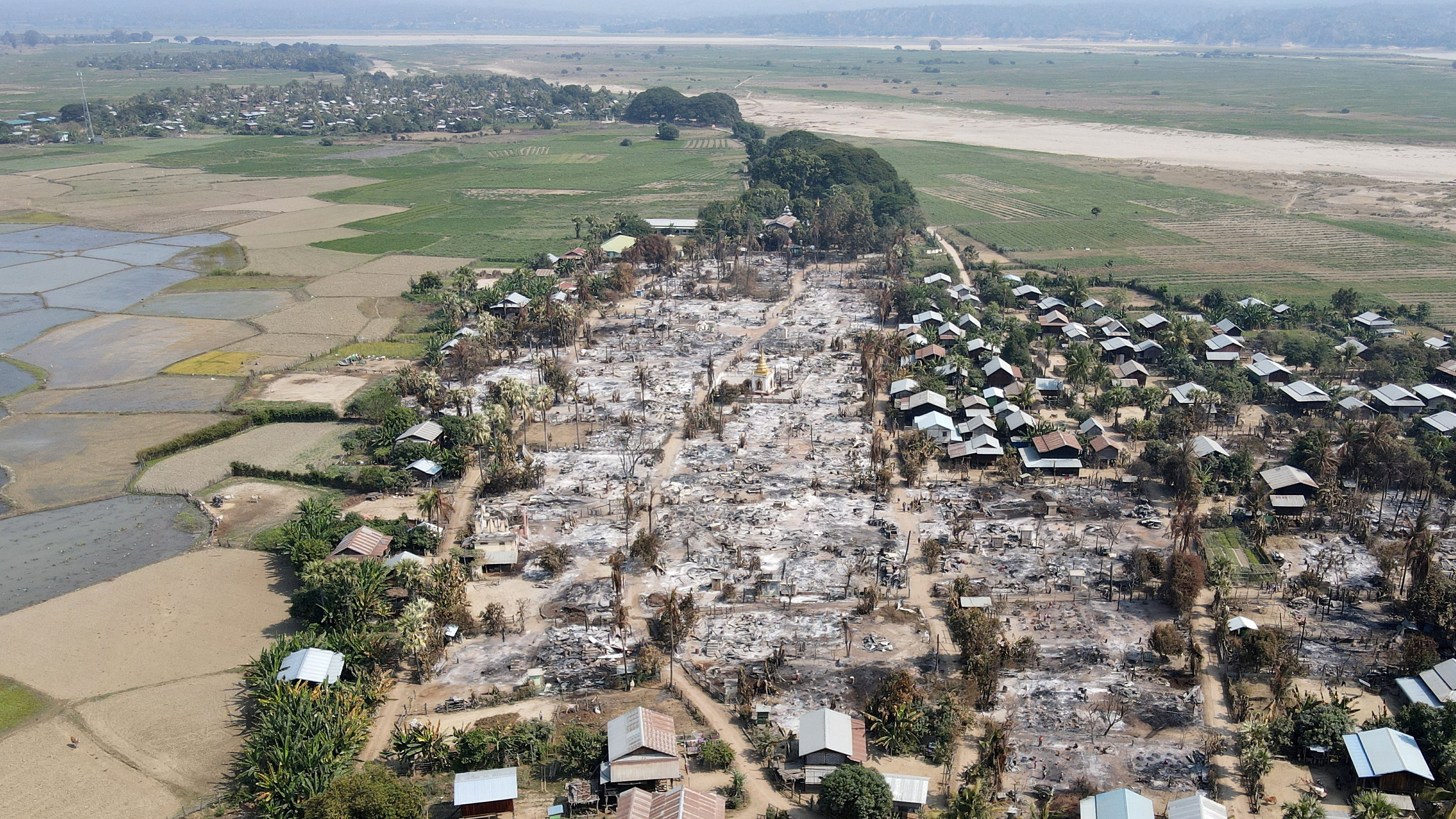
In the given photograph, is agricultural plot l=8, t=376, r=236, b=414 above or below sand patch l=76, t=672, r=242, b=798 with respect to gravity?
above

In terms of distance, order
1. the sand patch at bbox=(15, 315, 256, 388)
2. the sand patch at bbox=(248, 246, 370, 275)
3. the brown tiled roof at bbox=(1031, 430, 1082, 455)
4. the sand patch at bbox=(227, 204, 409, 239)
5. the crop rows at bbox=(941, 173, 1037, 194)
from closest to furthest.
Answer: the brown tiled roof at bbox=(1031, 430, 1082, 455) < the sand patch at bbox=(15, 315, 256, 388) < the sand patch at bbox=(248, 246, 370, 275) < the sand patch at bbox=(227, 204, 409, 239) < the crop rows at bbox=(941, 173, 1037, 194)

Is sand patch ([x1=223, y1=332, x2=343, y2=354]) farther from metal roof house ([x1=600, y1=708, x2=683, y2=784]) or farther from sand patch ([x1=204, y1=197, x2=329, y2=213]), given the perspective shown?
sand patch ([x1=204, y1=197, x2=329, y2=213])

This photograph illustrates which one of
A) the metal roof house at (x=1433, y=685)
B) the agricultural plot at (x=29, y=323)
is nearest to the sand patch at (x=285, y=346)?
the agricultural plot at (x=29, y=323)

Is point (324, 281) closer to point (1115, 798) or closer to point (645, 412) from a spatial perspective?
point (645, 412)

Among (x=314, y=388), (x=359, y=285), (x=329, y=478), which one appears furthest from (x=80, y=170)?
(x=329, y=478)

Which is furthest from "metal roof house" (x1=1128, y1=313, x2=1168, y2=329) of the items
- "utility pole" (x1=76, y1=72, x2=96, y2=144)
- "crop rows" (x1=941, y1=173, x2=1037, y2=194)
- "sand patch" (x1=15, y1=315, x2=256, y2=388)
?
"utility pole" (x1=76, y1=72, x2=96, y2=144)

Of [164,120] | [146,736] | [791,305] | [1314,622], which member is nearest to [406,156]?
[164,120]

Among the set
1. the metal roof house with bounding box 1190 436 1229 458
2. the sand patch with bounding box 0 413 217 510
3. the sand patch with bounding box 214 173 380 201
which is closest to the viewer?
the metal roof house with bounding box 1190 436 1229 458
